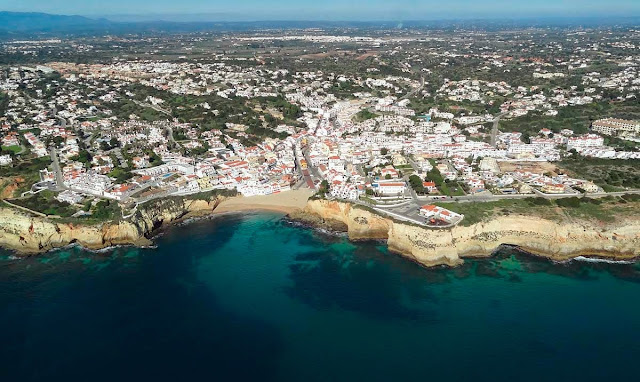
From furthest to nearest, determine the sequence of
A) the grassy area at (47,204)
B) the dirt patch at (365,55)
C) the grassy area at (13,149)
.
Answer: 1. the dirt patch at (365,55)
2. the grassy area at (13,149)
3. the grassy area at (47,204)

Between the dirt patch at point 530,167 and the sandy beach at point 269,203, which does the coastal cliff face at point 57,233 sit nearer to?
the sandy beach at point 269,203

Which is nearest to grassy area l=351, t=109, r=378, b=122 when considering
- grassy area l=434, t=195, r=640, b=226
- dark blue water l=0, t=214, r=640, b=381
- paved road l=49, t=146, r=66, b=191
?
grassy area l=434, t=195, r=640, b=226

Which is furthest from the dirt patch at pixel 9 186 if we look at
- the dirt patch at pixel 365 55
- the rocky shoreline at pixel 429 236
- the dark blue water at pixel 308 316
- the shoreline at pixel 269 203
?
the dirt patch at pixel 365 55

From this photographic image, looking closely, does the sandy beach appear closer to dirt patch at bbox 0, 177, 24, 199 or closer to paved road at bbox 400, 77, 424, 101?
dirt patch at bbox 0, 177, 24, 199

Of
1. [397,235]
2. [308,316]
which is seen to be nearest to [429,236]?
[397,235]

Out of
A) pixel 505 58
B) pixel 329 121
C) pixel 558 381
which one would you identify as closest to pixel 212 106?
pixel 329 121

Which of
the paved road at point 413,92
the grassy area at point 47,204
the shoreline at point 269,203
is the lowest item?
the shoreline at point 269,203

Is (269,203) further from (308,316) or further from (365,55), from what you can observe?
(365,55)

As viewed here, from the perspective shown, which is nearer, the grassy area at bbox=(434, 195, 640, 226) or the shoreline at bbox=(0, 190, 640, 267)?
the shoreline at bbox=(0, 190, 640, 267)
